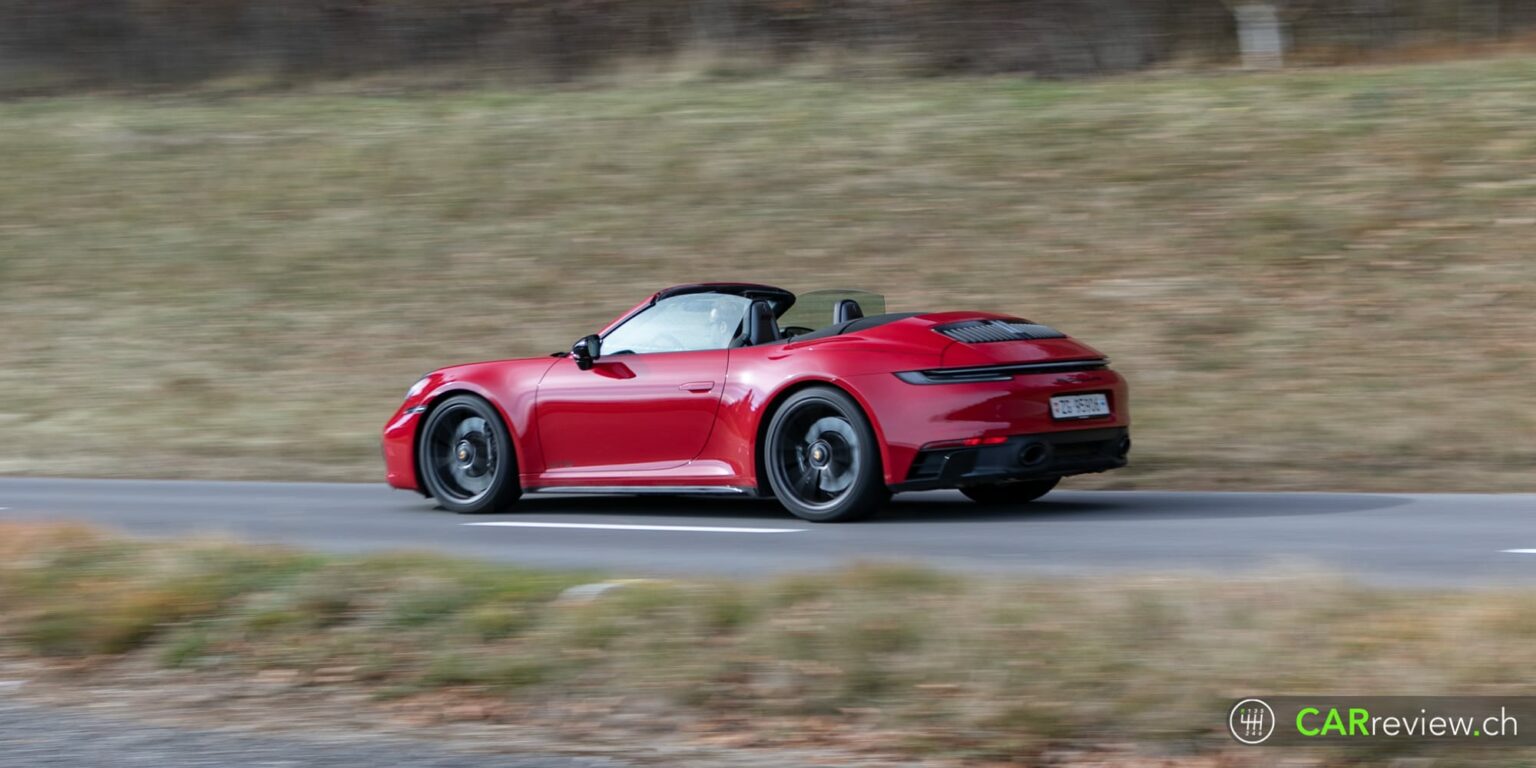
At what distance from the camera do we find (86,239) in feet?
70.0

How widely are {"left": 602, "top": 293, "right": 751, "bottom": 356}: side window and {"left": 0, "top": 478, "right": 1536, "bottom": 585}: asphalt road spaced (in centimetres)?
93

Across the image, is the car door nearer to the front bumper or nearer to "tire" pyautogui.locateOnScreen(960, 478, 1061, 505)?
the front bumper

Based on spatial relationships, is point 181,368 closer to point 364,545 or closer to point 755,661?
point 364,545

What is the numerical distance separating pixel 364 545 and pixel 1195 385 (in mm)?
6704

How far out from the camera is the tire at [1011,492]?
386 inches

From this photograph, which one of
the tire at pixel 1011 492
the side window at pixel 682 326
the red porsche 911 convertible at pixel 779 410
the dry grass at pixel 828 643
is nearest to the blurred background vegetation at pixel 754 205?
the tire at pixel 1011 492

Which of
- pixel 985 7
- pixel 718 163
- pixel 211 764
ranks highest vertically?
pixel 985 7

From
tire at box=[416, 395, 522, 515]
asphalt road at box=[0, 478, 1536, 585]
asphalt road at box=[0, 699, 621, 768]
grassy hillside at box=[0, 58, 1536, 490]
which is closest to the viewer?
asphalt road at box=[0, 699, 621, 768]

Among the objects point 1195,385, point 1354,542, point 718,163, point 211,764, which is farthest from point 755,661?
point 718,163

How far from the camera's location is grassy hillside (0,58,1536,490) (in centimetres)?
1281

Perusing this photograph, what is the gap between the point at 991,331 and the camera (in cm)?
884

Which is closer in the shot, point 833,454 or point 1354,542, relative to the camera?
point 1354,542

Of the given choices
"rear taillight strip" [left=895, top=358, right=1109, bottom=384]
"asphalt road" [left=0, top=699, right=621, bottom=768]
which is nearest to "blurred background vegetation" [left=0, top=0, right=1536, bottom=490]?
"rear taillight strip" [left=895, top=358, right=1109, bottom=384]
